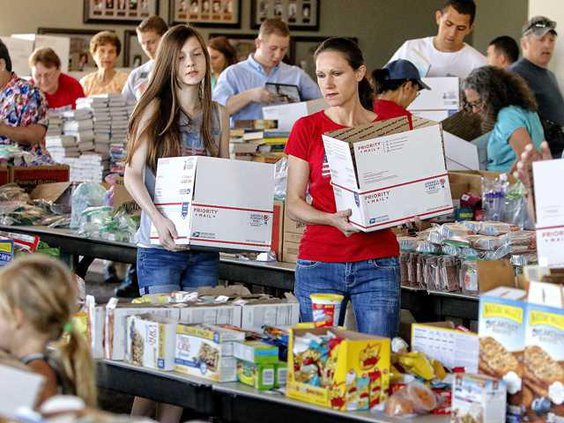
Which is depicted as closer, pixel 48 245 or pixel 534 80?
pixel 48 245

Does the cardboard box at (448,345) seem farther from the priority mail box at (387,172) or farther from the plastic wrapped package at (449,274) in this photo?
the plastic wrapped package at (449,274)

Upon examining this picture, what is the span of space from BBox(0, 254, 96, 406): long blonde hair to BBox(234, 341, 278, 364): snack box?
2.04 ft

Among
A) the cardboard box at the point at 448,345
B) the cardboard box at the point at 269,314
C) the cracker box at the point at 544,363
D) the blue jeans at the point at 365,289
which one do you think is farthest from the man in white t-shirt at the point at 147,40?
the cracker box at the point at 544,363

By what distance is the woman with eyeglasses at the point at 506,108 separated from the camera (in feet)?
22.8

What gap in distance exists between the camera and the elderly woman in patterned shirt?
23.8 ft

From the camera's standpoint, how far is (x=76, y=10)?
51.7 feet

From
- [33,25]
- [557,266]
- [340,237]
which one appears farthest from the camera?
[33,25]

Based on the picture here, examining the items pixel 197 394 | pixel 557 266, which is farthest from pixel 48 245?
pixel 557 266

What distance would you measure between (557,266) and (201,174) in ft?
4.93

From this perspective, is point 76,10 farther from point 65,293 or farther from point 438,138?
point 65,293

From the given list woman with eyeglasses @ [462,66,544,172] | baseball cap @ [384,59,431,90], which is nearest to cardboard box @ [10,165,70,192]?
baseball cap @ [384,59,431,90]

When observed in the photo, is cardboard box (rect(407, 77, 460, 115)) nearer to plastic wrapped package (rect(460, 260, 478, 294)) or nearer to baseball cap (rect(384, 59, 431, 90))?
baseball cap (rect(384, 59, 431, 90))

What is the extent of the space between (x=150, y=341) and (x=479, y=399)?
1108 mm

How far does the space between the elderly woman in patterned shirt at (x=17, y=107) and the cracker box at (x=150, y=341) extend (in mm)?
3558
